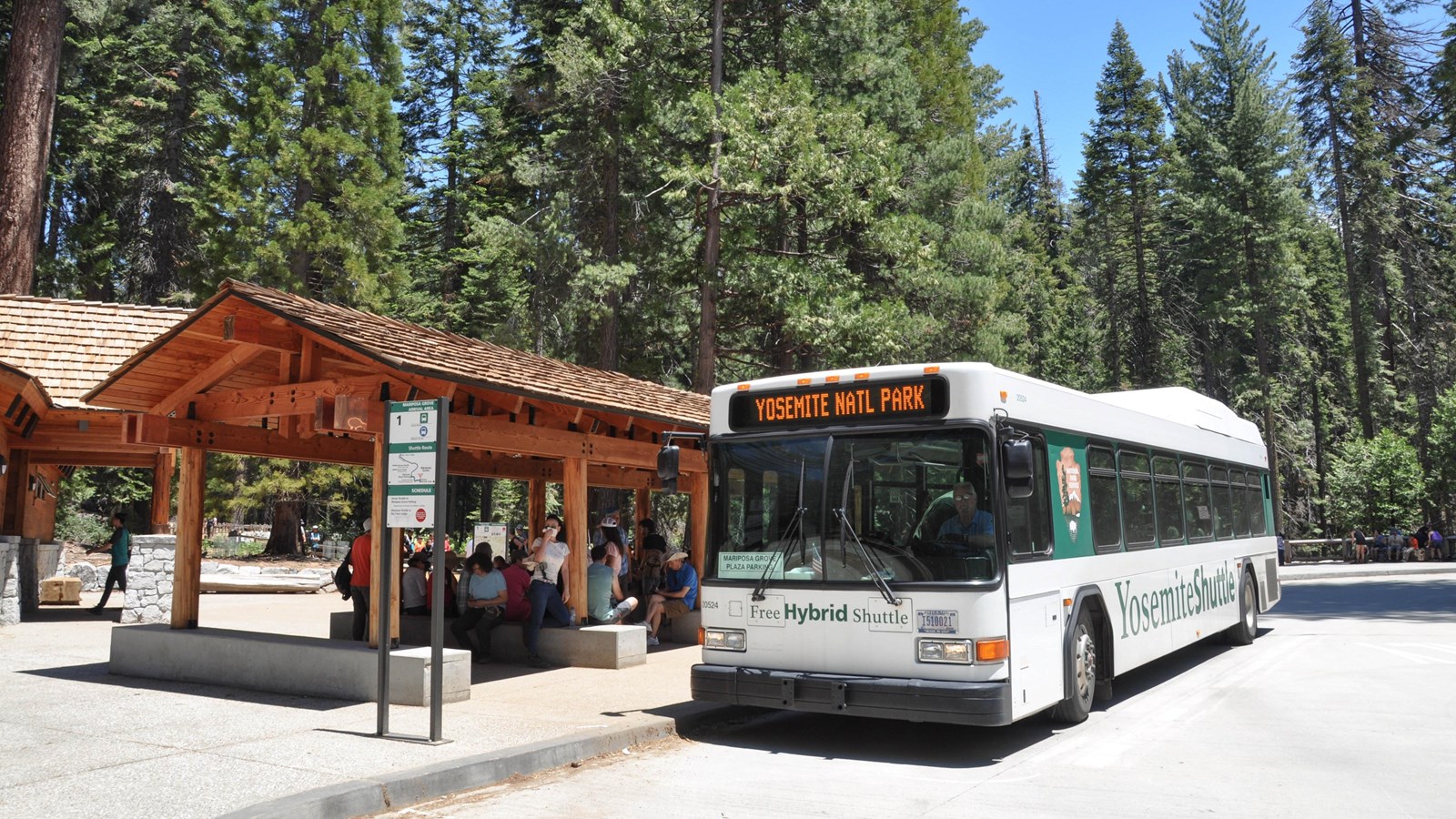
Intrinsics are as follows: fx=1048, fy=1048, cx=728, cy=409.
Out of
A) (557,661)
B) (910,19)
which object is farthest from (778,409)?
(910,19)

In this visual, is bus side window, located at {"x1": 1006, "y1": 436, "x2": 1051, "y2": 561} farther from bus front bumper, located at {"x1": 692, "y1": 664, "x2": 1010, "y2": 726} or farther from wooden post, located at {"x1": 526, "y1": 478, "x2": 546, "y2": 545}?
wooden post, located at {"x1": 526, "y1": 478, "x2": 546, "y2": 545}

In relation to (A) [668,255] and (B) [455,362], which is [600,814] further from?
(A) [668,255]

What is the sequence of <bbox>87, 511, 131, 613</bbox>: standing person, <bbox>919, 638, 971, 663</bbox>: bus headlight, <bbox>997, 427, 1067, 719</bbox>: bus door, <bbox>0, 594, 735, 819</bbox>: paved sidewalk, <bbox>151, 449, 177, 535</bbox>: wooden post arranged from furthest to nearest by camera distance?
1. <bbox>151, 449, 177, 535</bbox>: wooden post
2. <bbox>87, 511, 131, 613</bbox>: standing person
3. <bbox>997, 427, 1067, 719</bbox>: bus door
4. <bbox>919, 638, 971, 663</bbox>: bus headlight
5. <bbox>0, 594, 735, 819</bbox>: paved sidewalk

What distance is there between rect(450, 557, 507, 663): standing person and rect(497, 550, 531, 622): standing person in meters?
0.09

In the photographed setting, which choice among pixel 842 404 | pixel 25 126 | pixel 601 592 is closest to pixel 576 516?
pixel 601 592

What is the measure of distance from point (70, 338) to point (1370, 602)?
2654 cm

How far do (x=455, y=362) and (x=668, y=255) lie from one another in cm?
1705

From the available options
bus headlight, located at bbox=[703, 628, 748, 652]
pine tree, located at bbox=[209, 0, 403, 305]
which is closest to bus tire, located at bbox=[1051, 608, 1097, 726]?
bus headlight, located at bbox=[703, 628, 748, 652]

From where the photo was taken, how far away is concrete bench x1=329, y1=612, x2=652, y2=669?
12273 millimetres

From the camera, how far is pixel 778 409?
344 inches

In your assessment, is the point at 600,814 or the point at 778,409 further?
the point at 778,409

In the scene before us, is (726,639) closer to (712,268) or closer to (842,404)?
(842,404)

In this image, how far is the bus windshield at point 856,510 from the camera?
7750 millimetres

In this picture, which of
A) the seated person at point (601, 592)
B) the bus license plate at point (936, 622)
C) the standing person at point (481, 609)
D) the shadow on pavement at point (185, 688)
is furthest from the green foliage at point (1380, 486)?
the shadow on pavement at point (185, 688)
